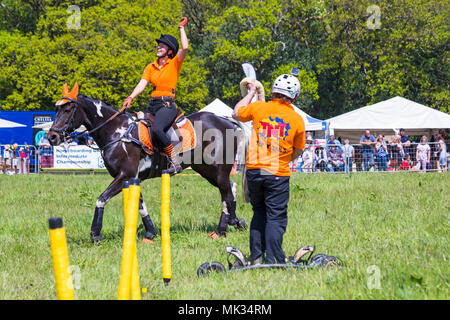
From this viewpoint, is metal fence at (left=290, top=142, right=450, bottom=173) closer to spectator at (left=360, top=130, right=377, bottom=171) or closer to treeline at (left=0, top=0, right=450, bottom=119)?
spectator at (left=360, top=130, right=377, bottom=171)

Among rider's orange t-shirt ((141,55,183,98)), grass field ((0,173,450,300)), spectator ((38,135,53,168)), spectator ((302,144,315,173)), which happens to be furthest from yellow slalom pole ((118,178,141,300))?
spectator ((38,135,53,168))

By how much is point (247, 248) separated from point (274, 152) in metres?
1.82

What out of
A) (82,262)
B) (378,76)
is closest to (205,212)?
(82,262)

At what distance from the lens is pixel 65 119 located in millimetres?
7875

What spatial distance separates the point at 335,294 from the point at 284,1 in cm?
4640

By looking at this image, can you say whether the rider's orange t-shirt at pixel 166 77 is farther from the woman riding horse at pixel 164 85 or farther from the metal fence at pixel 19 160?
the metal fence at pixel 19 160

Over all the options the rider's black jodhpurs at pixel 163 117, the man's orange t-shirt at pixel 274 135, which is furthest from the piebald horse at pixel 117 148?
the man's orange t-shirt at pixel 274 135

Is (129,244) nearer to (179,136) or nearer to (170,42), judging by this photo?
(179,136)

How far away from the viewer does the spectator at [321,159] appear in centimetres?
2428

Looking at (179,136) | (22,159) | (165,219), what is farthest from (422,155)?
(165,219)

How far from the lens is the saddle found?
26.8ft

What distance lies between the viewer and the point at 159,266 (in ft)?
18.9

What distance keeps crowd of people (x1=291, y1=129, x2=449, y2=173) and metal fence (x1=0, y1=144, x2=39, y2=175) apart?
1360 centimetres

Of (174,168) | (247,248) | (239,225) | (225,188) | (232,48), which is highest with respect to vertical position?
(232,48)
